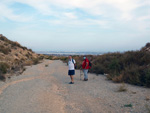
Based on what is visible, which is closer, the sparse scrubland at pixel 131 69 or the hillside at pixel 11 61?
the sparse scrubland at pixel 131 69

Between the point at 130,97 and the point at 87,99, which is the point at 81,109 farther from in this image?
the point at 130,97

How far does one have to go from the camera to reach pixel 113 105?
25.4ft

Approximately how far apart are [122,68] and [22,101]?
1035 centimetres

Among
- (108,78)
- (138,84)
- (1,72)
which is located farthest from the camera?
(1,72)

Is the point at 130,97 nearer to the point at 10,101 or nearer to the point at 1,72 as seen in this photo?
the point at 10,101

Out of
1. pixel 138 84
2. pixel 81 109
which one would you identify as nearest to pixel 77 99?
pixel 81 109

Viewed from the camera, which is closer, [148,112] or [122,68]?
[148,112]

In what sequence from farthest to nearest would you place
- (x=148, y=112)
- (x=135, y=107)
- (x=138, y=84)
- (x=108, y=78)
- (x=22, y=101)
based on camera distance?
(x=108, y=78) → (x=138, y=84) → (x=22, y=101) → (x=135, y=107) → (x=148, y=112)

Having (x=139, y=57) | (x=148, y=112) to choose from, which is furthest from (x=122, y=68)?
(x=148, y=112)

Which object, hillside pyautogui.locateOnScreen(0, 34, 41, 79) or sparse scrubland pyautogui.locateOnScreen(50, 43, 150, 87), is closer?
sparse scrubland pyautogui.locateOnScreen(50, 43, 150, 87)

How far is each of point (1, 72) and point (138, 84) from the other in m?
11.2

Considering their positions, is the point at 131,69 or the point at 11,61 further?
the point at 11,61

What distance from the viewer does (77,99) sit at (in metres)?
8.80

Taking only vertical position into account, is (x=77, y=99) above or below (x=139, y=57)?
below
